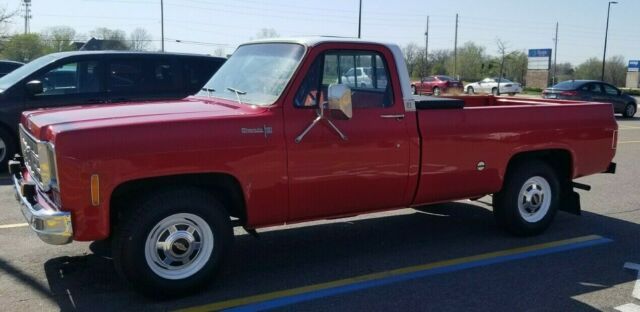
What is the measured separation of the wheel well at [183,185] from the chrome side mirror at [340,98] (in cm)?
92

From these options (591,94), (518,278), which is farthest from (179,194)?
(591,94)

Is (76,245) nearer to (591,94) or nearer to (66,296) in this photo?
(66,296)

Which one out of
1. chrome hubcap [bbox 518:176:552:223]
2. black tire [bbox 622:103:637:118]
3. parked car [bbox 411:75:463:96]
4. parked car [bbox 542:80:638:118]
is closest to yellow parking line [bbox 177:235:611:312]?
chrome hubcap [bbox 518:176:552:223]

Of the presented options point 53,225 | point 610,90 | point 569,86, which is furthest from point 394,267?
point 610,90

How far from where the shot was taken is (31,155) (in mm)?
4629

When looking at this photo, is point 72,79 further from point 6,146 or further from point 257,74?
point 257,74

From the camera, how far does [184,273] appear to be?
14.3 ft

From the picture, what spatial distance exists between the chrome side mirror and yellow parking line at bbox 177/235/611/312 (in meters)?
1.35

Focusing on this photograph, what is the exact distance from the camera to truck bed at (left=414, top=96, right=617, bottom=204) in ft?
17.5

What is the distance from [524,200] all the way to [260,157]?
3073 mm

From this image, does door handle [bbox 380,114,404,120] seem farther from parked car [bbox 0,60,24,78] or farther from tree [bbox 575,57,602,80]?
tree [bbox 575,57,602,80]

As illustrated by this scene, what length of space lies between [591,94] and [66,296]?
23803mm

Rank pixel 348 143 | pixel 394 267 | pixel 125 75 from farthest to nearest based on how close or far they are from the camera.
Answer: pixel 125 75 < pixel 394 267 < pixel 348 143

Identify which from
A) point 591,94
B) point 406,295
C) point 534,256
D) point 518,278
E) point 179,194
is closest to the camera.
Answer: point 179,194
